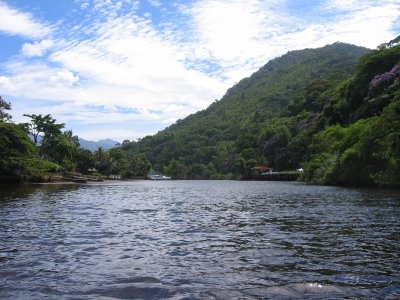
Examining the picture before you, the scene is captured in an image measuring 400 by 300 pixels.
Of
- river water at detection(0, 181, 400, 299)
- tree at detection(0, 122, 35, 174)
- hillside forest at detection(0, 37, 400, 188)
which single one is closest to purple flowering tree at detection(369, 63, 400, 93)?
hillside forest at detection(0, 37, 400, 188)

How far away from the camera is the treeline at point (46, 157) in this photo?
7494cm

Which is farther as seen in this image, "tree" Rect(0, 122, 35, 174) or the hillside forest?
"tree" Rect(0, 122, 35, 174)

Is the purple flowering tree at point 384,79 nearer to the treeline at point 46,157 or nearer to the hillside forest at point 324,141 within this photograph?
the hillside forest at point 324,141

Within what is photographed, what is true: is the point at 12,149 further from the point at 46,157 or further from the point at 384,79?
the point at 384,79

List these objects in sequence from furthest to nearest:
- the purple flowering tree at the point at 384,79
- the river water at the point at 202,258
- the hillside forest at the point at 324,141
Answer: the purple flowering tree at the point at 384,79 → the hillside forest at the point at 324,141 → the river water at the point at 202,258

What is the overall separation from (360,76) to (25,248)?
89983 mm

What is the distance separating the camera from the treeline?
246 ft

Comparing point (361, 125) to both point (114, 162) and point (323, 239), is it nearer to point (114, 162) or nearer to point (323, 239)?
point (323, 239)

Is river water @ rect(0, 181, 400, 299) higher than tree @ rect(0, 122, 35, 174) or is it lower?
lower

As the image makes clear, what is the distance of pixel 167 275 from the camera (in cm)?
1188

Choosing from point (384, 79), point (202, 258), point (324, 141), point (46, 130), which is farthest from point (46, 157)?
point (202, 258)

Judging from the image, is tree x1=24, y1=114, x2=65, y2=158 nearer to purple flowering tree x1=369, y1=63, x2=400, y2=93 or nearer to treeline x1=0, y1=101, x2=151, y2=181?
treeline x1=0, y1=101, x2=151, y2=181

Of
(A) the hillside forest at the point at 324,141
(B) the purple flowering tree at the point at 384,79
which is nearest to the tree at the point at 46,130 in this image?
(A) the hillside forest at the point at 324,141

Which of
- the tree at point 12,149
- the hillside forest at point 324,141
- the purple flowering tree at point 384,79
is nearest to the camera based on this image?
the hillside forest at point 324,141
